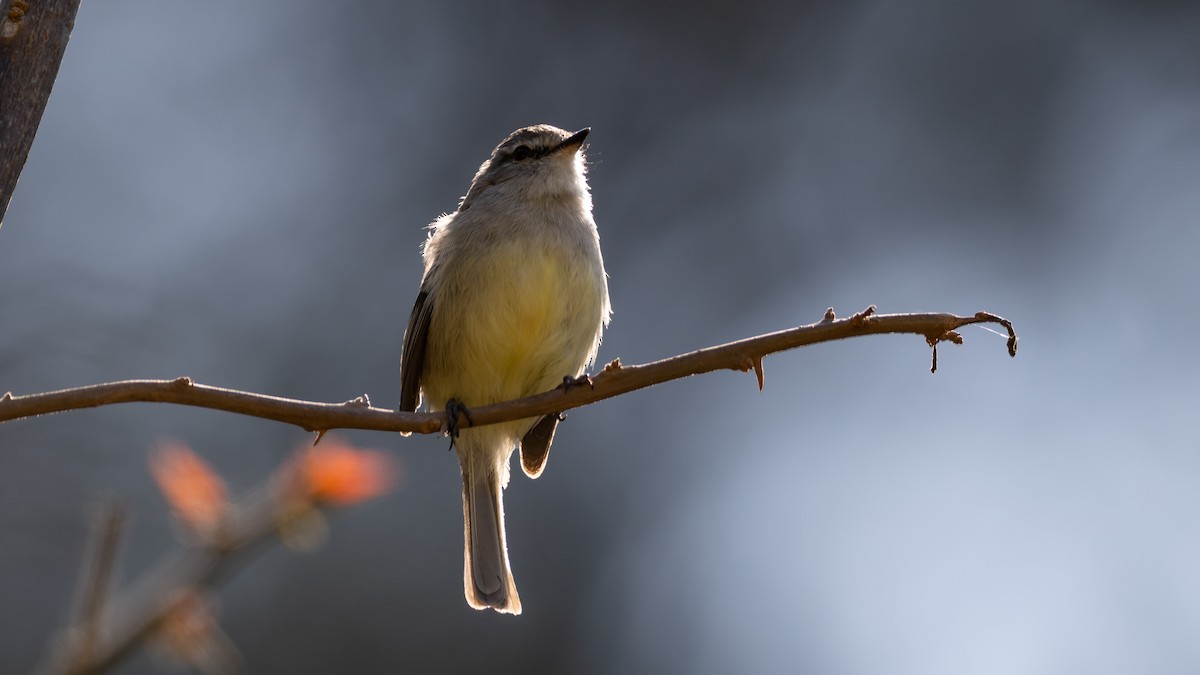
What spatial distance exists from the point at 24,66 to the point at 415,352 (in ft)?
10.0

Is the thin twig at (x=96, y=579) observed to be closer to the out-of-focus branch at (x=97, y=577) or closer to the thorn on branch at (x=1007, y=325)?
the out-of-focus branch at (x=97, y=577)

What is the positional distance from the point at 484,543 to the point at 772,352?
2.82 meters

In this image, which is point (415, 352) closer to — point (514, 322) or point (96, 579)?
point (514, 322)

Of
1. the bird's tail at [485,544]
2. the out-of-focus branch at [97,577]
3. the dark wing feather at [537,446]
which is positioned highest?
the dark wing feather at [537,446]

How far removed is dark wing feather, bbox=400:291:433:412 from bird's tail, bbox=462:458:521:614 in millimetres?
379

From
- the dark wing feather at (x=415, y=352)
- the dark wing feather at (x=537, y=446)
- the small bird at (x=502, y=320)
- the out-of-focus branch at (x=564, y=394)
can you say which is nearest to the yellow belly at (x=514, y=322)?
the small bird at (x=502, y=320)

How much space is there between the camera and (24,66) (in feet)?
8.57

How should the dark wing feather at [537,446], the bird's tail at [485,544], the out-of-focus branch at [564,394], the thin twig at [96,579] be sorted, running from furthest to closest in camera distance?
the dark wing feather at [537,446], the bird's tail at [485,544], the out-of-focus branch at [564,394], the thin twig at [96,579]

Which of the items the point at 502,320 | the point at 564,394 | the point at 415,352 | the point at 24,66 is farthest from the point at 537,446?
the point at 24,66

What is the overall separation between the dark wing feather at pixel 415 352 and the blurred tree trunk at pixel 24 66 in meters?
2.91

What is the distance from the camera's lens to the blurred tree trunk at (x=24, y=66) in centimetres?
254

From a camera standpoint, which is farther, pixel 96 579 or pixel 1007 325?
→ pixel 1007 325

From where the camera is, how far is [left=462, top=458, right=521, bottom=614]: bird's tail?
5.09 m

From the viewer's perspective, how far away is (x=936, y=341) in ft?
9.07
